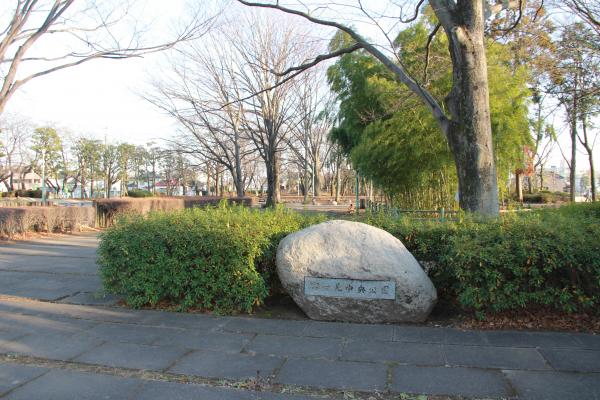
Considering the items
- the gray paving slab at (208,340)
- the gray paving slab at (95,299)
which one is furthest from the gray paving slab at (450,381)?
the gray paving slab at (95,299)

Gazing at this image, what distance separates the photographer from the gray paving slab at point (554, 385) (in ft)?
9.90

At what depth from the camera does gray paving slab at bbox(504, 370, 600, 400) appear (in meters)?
3.02

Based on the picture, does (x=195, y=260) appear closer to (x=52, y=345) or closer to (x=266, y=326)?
(x=266, y=326)

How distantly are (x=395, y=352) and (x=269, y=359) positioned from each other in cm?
112

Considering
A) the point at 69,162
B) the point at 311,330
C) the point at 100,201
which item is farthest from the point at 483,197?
the point at 69,162

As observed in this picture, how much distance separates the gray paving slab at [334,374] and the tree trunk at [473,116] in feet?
13.4

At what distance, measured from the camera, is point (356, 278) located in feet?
15.2

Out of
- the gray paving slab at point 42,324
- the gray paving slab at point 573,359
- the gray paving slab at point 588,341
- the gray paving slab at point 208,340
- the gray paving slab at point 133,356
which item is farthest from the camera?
the gray paving slab at point 42,324

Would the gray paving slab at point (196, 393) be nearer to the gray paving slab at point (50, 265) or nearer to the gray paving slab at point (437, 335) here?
the gray paving slab at point (437, 335)

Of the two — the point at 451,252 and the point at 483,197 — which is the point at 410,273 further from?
the point at 483,197

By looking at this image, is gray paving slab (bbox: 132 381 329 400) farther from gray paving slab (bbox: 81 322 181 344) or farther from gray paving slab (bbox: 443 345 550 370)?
gray paving slab (bbox: 443 345 550 370)

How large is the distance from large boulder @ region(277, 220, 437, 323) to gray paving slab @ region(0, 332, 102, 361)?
209cm

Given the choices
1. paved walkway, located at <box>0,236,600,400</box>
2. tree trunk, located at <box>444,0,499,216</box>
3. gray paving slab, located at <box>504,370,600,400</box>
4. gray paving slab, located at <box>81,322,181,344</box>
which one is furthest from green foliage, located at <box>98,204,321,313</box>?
tree trunk, located at <box>444,0,499,216</box>

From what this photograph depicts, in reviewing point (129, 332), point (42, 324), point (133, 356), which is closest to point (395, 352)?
point (133, 356)
